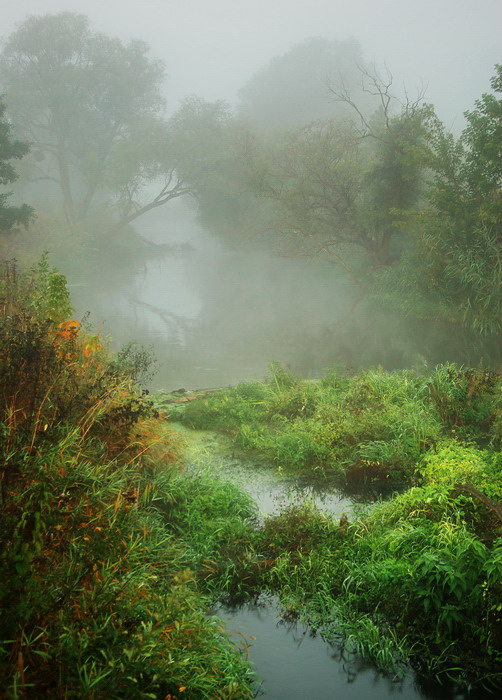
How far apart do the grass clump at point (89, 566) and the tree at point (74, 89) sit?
32.7m

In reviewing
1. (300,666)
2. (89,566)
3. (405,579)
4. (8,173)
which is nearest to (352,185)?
(8,173)

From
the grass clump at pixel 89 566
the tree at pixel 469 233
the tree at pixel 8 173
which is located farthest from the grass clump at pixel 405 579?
the tree at pixel 8 173

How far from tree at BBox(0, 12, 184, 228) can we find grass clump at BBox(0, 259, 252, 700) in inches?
1289

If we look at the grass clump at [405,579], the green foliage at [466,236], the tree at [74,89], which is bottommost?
the grass clump at [405,579]

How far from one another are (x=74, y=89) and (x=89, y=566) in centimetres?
3867

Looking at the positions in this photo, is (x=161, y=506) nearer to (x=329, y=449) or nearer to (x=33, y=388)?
(x=33, y=388)

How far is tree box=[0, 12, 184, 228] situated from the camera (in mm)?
36344

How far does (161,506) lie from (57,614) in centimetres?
231

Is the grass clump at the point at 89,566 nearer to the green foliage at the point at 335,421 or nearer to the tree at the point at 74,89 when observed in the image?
the green foliage at the point at 335,421

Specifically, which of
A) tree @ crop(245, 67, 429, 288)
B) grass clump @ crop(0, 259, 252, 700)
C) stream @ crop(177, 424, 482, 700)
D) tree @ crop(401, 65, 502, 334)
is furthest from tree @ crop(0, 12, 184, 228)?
stream @ crop(177, 424, 482, 700)

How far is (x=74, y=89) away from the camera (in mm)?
36562

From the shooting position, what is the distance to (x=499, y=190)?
15.6 m

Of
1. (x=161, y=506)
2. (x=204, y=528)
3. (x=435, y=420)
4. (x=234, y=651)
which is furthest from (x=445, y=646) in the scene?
(x=435, y=420)

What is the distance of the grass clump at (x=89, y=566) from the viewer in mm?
2453
